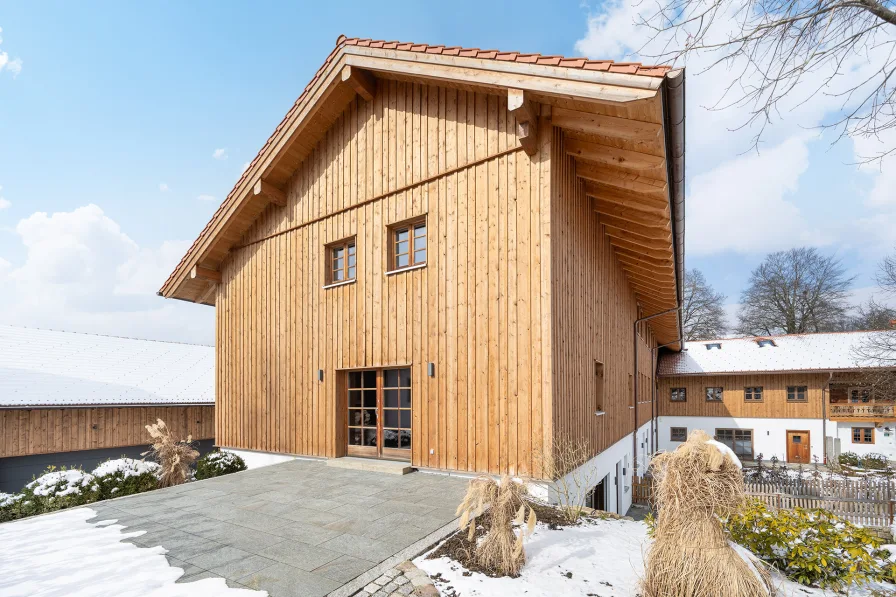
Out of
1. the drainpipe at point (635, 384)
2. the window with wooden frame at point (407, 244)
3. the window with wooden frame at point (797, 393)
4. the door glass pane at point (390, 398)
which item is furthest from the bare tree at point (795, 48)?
the window with wooden frame at point (797, 393)

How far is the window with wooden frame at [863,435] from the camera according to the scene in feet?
62.9

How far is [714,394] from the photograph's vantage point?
22641 millimetres

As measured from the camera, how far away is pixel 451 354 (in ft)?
22.7

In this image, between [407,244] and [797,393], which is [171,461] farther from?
[797,393]

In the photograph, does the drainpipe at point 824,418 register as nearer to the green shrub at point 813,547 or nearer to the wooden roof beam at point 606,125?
the wooden roof beam at point 606,125

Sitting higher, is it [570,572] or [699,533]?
[699,533]

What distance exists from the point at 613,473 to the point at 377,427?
18.3 ft

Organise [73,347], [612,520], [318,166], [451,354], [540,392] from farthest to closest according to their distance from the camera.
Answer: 1. [73,347]
2. [318,166]
3. [451,354]
4. [540,392]
5. [612,520]

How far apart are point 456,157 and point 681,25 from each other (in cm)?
389

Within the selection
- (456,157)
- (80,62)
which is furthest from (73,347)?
(456,157)

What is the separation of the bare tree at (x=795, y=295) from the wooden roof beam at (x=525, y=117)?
1217 inches

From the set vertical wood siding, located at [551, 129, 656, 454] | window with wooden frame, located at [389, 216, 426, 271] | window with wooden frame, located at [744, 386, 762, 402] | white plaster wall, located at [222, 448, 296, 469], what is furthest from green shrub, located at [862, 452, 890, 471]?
white plaster wall, located at [222, 448, 296, 469]

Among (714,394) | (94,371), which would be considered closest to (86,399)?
(94,371)

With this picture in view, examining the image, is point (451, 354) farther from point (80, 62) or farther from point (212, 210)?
point (80, 62)
